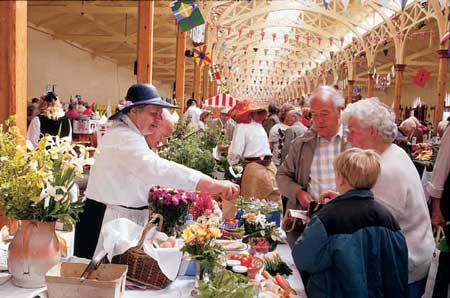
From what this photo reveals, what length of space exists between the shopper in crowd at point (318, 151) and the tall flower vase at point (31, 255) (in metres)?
1.55

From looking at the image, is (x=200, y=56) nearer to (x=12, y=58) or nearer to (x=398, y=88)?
(x=398, y=88)

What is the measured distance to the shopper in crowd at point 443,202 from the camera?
2.37 metres

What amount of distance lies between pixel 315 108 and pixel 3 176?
6.20 ft

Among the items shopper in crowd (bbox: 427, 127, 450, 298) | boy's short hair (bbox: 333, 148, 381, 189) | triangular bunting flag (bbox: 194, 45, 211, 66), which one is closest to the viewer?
boy's short hair (bbox: 333, 148, 381, 189)

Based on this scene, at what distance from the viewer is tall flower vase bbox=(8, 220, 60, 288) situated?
6.33 ft

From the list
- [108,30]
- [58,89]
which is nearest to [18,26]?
[108,30]

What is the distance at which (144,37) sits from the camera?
564cm

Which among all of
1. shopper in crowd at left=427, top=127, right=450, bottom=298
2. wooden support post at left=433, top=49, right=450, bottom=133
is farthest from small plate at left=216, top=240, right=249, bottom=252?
wooden support post at left=433, top=49, right=450, bottom=133

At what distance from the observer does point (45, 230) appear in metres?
1.97

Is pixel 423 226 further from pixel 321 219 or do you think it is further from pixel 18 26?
pixel 18 26

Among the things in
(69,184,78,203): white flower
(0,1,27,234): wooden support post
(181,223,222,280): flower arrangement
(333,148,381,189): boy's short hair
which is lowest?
(181,223,222,280): flower arrangement

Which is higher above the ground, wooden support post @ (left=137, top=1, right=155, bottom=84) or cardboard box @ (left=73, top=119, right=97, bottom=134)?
wooden support post @ (left=137, top=1, right=155, bottom=84)

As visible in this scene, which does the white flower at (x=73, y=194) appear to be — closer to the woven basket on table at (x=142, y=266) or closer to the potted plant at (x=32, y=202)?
the potted plant at (x=32, y=202)

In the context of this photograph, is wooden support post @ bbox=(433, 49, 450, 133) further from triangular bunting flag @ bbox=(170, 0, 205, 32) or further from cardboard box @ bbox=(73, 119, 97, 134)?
cardboard box @ bbox=(73, 119, 97, 134)
